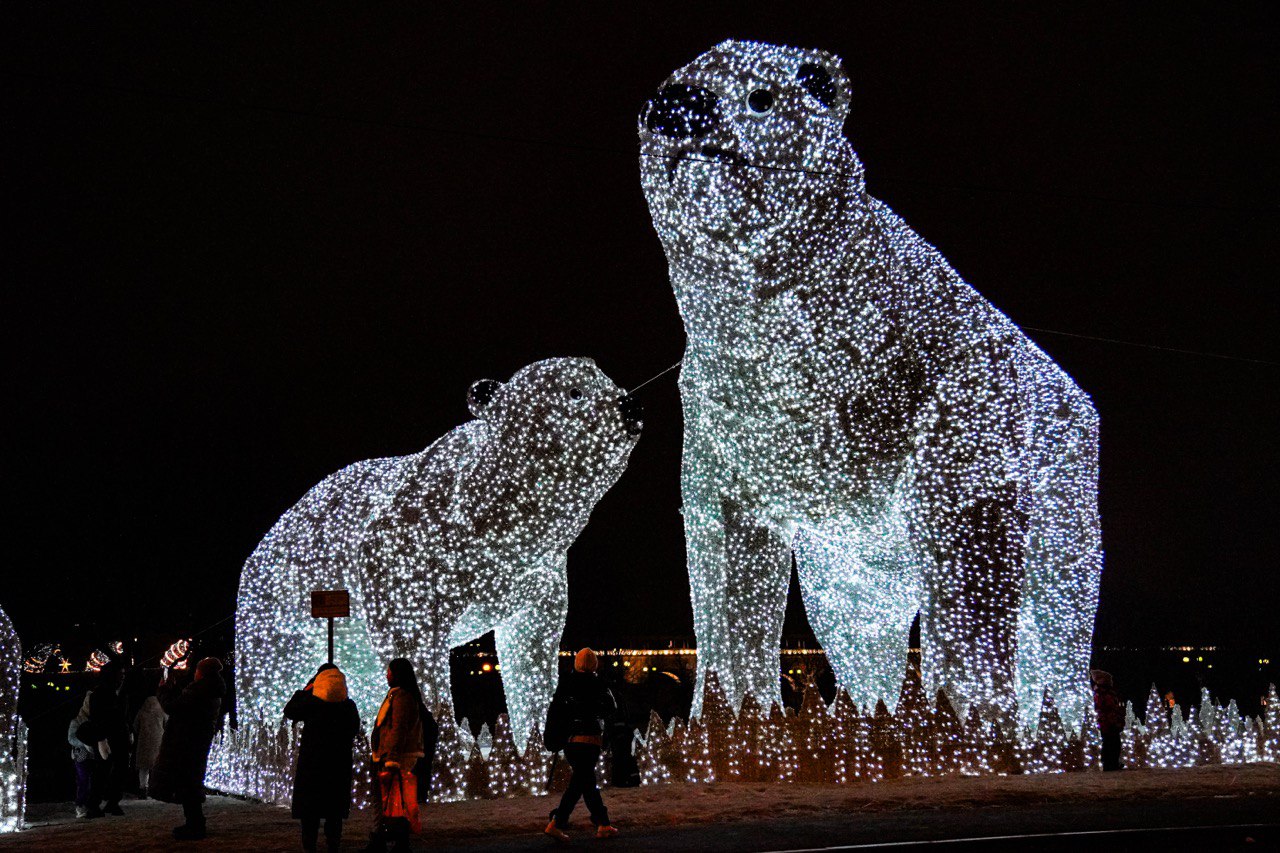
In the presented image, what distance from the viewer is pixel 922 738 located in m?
8.02

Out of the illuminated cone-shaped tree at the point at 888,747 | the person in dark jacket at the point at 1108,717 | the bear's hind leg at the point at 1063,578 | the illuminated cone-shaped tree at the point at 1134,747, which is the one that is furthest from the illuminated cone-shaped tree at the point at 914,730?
the illuminated cone-shaped tree at the point at 1134,747

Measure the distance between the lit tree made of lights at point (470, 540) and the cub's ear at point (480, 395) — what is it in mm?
12

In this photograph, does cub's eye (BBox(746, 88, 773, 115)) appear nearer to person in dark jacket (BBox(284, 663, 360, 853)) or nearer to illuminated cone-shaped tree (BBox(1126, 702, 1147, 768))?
person in dark jacket (BBox(284, 663, 360, 853))

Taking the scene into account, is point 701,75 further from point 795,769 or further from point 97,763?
point 97,763

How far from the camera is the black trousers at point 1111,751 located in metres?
8.80

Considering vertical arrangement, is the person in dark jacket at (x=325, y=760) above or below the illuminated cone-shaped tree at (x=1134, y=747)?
above

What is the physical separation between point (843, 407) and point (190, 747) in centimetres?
453

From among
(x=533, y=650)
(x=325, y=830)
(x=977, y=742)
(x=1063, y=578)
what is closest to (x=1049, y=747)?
(x=977, y=742)

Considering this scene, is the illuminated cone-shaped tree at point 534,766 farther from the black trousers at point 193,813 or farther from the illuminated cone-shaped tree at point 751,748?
the black trousers at point 193,813

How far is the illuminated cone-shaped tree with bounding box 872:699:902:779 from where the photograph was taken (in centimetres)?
809

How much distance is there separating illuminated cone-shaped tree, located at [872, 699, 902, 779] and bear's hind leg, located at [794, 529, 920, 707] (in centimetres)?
94

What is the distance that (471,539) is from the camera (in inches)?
340

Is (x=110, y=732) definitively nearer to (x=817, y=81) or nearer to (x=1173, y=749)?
(x=817, y=81)

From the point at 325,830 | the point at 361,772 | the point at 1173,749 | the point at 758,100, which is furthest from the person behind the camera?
the point at 1173,749
